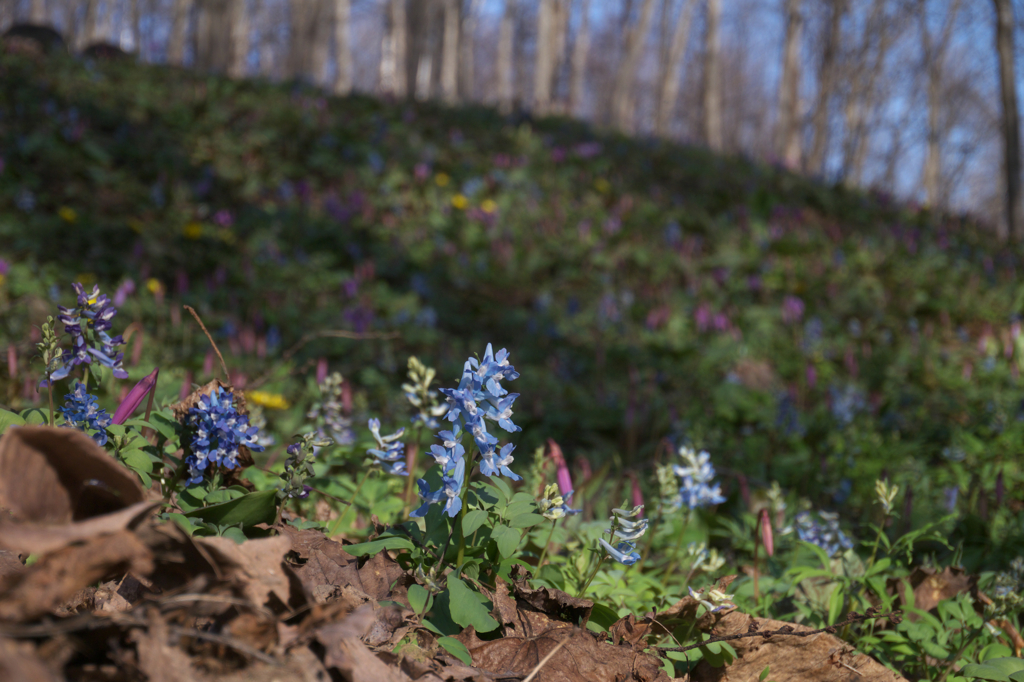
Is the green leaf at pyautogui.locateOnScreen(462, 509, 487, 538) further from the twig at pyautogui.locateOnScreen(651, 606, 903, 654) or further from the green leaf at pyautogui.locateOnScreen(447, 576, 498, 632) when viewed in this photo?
the twig at pyautogui.locateOnScreen(651, 606, 903, 654)

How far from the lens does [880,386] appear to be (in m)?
4.52

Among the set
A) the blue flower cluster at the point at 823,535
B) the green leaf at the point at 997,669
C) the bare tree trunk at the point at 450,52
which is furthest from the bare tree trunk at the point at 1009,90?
the bare tree trunk at the point at 450,52

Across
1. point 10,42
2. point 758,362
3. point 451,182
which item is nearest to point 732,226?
point 758,362

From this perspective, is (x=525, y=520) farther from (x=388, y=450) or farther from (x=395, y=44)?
(x=395, y=44)

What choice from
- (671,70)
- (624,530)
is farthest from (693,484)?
(671,70)

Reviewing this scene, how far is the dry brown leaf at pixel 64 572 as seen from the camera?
32.9 inches

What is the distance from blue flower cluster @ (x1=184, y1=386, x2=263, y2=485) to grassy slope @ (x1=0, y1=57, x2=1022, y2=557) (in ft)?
6.76

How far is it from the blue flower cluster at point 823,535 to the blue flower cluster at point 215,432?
5.21ft

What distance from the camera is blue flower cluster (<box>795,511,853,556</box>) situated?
A: 196cm

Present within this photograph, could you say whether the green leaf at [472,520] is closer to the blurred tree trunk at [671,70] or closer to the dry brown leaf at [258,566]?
the dry brown leaf at [258,566]

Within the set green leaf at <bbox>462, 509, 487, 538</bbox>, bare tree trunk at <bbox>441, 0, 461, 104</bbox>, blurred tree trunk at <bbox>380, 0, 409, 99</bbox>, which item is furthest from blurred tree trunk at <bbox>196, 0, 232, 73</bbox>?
green leaf at <bbox>462, 509, 487, 538</bbox>

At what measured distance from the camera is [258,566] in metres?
1.05

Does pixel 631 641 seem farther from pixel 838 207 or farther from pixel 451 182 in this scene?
pixel 838 207

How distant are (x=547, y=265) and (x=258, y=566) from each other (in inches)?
207
